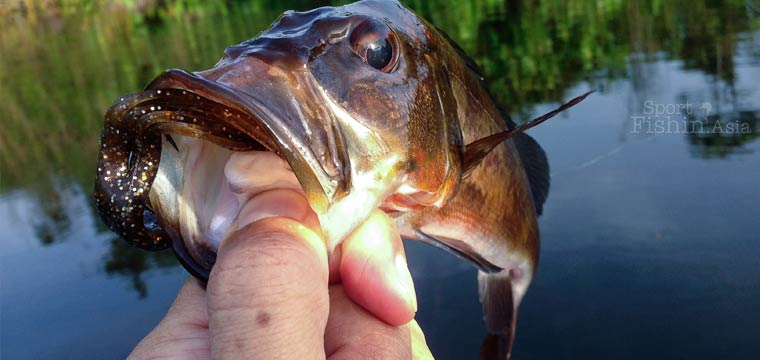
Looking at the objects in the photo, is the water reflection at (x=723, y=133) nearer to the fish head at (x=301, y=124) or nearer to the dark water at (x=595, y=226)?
A: the dark water at (x=595, y=226)

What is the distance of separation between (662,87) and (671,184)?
2.39 meters

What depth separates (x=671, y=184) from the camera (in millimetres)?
4711

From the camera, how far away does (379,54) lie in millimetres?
1346

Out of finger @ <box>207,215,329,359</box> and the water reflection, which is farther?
the water reflection

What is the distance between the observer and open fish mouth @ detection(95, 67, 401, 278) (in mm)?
1008

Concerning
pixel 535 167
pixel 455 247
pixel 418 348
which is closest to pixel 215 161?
pixel 418 348

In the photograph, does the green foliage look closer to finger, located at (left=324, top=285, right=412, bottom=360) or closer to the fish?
the fish

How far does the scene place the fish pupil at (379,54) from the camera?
132cm

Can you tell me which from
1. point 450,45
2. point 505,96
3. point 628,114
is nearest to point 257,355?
point 450,45

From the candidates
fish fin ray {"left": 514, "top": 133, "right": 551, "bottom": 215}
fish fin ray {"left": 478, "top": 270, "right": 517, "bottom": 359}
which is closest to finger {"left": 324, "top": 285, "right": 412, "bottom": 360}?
fish fin ray {"left": 514, "top": 133, "right": 551, "bottom": 215}

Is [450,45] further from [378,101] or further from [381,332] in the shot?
[381,332]

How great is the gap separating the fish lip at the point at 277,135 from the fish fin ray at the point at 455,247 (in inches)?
28.1

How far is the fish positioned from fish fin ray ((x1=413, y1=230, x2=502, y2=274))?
212 mm

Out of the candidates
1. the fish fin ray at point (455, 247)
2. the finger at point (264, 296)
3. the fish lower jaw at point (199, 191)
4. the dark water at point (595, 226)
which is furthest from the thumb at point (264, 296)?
the dark water at point (595, 226)
